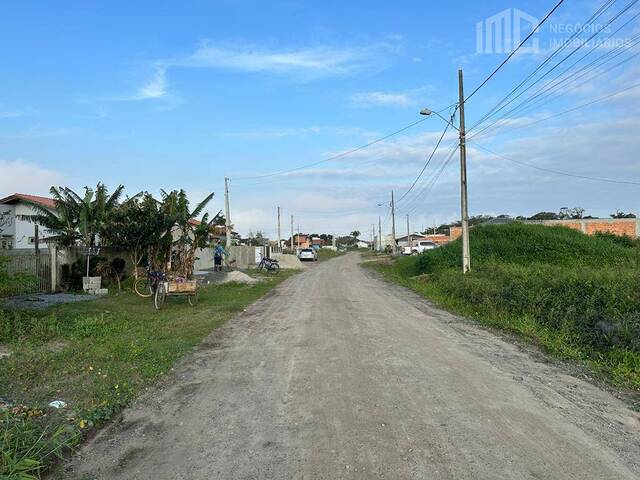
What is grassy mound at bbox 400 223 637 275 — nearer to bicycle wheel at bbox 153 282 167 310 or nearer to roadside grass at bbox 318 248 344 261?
bicycle wheel at bbox 153 282 167 310

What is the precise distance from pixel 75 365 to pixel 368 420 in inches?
182

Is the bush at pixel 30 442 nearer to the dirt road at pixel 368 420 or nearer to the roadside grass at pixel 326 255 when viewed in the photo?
the dirt road at pixel 368 420

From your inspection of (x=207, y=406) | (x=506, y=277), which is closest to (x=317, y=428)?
(x=207, y=406)

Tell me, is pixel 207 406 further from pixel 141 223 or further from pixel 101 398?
pixel 141 223

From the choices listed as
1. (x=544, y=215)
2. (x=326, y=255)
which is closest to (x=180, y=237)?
(x=326, y=255)

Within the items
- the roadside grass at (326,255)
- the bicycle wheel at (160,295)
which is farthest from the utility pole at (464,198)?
the roadside grass at (326,255)

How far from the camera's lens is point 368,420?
5102 mm

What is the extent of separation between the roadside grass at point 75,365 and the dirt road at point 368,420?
310mm

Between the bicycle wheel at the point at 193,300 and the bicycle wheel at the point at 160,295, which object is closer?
the bicycle wheel at the point at 160,295

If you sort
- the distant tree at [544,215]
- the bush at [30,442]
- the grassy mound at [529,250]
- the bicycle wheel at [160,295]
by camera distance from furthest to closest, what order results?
the distant tree at [544,215], the grassy mound at [529,250], the bicycle wheel at [160,295], the bush at [30,442]

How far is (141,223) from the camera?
19281 millimetres

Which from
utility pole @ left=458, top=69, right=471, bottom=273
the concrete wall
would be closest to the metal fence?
utility pole @ left=458, top=69, right=471, bottom=273

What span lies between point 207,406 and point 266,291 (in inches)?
594

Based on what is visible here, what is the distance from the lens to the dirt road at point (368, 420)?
4133 mm
